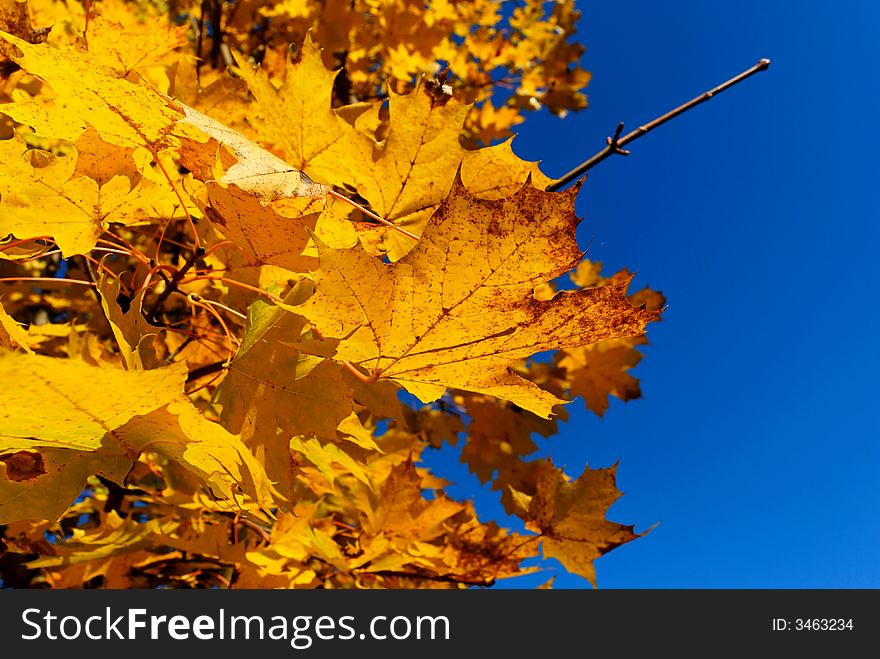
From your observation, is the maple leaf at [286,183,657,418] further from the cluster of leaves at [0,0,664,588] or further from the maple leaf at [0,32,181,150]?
the maple leaf at [0,32,181,150]

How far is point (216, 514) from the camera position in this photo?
1.53m

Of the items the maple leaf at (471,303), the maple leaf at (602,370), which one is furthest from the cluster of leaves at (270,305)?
the maple leaf at (602,370)

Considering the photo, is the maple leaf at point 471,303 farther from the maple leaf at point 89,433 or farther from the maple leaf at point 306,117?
the maple leaf at point 306,117

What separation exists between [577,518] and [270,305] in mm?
952

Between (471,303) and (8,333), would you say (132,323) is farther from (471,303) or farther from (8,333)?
(471,303)

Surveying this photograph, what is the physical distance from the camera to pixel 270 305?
2.08 feet

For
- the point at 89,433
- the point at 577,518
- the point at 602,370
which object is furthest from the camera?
the point at 602,370

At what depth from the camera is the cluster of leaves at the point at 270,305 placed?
0.49 meters

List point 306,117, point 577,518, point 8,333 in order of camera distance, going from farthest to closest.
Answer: point 577,518 < point 306,117 < point 8,333

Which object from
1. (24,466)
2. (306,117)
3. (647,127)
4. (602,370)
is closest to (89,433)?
(24,466)

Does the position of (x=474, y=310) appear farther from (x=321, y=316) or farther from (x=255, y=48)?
(x=255, y=48)

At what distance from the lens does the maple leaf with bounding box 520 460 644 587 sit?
4.17 feet

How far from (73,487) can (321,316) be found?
0.29 metres

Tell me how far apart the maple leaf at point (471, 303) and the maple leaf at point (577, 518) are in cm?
81
